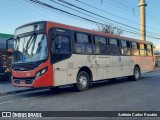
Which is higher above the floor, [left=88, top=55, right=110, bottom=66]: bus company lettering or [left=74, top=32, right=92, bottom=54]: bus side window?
[left=74, top=32, right=92, bottom=54]: bus side window

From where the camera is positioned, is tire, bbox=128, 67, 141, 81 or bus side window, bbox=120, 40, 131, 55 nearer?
bus side window, bbox=120, 40, 131, 55

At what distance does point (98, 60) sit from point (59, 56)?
11.3ft

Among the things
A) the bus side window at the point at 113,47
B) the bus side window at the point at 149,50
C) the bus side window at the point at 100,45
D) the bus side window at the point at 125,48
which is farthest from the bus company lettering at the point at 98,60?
the bus side window at the point at 149,50

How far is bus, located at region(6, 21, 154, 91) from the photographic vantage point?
1077 cm

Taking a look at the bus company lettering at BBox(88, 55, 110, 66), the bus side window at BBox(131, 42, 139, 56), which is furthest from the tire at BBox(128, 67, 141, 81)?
the bus company lettering at BBox(88, 55, 110, 66)

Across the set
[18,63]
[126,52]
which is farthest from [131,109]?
[126,52]

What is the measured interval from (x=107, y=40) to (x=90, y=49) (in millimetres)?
2277

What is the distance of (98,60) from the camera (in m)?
14.1

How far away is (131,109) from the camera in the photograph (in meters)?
7.79

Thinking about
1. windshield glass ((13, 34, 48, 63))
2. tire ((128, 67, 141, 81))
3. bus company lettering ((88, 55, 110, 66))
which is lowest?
tire ((128, 67, 141, 81))

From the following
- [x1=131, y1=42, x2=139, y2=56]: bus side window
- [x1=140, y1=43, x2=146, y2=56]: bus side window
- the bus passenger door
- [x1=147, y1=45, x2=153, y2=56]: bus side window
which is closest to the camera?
the bus passenger door

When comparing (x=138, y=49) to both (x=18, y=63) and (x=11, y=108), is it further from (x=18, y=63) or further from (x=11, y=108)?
(x=11, y=108)

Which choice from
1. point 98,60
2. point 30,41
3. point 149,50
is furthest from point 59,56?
point 149,50

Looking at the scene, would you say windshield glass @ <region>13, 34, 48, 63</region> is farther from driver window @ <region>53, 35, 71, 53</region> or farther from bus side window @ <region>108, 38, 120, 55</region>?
bus side window @ <region>108, 38, 120, 55</region>
